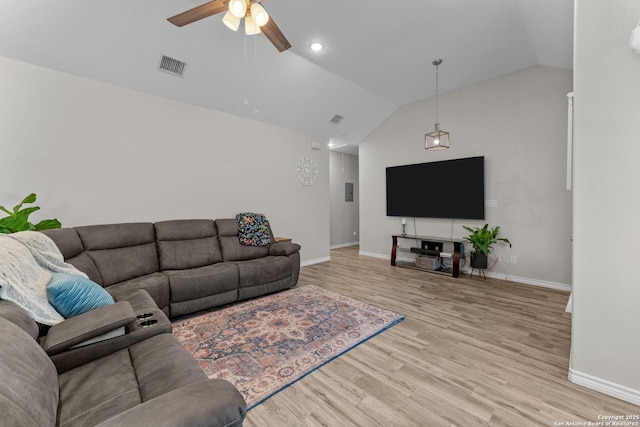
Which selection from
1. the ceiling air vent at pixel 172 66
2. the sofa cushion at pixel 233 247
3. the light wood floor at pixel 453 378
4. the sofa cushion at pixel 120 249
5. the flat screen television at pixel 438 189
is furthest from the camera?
the flat screen television at pixel 438 189

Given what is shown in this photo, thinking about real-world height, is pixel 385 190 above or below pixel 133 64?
below

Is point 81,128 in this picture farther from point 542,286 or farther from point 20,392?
point 542,286

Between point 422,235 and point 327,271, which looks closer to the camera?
point 327,271

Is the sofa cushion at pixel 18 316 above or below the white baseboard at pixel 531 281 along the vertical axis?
above

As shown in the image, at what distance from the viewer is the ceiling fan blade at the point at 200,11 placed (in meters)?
1.88

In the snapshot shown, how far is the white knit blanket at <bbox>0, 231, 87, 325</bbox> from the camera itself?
1.31 meters

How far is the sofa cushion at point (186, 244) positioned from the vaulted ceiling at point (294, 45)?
1729mm

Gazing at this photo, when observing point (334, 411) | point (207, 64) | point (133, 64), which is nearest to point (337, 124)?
point (207, 64)

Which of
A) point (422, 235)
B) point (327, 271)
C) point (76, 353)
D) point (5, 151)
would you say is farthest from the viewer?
point (422, 235)

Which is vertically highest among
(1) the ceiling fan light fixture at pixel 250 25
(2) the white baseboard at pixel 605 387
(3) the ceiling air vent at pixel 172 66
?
(3) the ceiling air vent at pixel 172 66

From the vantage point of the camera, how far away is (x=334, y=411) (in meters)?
1.54

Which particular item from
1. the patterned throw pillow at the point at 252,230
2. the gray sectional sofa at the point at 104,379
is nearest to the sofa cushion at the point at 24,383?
the gray sectional sofa at the point at 104,379

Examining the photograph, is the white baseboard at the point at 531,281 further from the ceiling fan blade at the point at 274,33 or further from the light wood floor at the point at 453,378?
the ceiling fan blade at the point at 274,33

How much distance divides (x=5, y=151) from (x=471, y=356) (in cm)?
456
